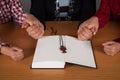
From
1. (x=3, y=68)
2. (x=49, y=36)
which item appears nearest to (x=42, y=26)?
(x=49, y=36)

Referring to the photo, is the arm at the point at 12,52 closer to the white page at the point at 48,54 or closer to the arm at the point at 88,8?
the white page at the point at 48,54

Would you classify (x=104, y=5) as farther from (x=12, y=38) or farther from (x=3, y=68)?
(x=3, y=68)

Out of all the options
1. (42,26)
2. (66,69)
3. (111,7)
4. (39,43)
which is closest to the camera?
(66,69)

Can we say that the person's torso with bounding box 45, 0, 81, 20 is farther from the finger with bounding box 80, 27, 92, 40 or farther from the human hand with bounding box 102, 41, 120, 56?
the human hand with bounding box 102, 41, 120, 56

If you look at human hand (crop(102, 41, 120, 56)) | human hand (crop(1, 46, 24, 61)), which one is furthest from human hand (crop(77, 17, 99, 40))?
human hand (crop(1, 46, 24, 61))

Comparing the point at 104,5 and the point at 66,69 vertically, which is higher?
the point at 104,5
